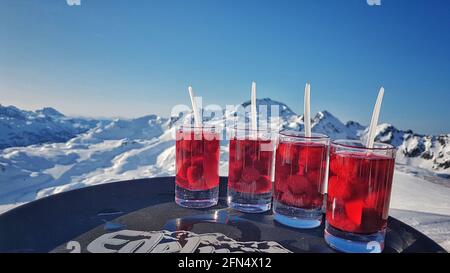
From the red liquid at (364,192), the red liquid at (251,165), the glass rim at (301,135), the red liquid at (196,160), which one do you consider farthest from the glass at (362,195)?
the red liquid at (196,160)

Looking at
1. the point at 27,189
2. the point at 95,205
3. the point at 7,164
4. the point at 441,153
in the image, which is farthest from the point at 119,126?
the point at 95,205

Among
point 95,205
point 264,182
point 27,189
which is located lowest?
point 27,189

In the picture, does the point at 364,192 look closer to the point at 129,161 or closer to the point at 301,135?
the point at 301,135

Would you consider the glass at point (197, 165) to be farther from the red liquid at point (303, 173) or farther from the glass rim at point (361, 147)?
the glass rim at point (361, 147)

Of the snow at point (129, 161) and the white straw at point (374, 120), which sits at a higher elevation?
the white straw at point (374, 120)

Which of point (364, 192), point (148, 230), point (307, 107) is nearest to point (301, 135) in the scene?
point (307, 107)
